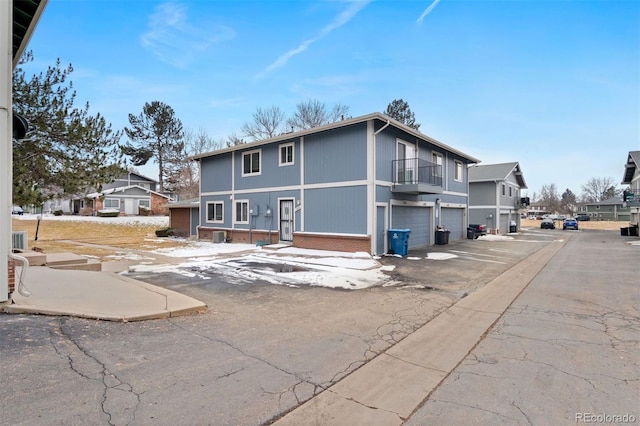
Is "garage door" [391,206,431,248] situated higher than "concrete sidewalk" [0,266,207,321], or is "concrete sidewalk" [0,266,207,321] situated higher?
"garage door" [391,206,431,248]

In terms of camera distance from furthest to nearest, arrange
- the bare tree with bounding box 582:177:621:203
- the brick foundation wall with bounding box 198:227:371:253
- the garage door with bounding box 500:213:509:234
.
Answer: the bare tree with bounding box 582:177:621:203 < the garage door with bounding box 500:213:509:234 < the brick foundation wall with bounding box 198:227:371:253

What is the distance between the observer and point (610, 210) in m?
69.5

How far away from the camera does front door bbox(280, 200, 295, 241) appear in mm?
16531

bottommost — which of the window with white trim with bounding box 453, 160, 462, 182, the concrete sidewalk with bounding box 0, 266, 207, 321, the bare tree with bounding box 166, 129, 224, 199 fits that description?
the concrete sidewalk with bounding box 0, 266, 207, 321

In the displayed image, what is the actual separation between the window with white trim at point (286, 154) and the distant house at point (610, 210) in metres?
77.4

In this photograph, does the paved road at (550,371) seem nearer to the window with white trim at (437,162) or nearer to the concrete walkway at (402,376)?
the concrete walkway at (402,376)

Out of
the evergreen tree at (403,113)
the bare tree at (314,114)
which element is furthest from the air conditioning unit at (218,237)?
the evergreen tree at (403,113)

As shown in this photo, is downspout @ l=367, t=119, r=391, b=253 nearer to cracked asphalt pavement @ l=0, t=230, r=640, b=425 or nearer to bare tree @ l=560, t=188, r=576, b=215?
cracked asphalt pavement @ l=0, t=230, r=640, b=425

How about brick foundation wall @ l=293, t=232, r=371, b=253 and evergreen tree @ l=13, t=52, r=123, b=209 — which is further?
brick foundation wall @ l=293, t=232, r=371, b=253

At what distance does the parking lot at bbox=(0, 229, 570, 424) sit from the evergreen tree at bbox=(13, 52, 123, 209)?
7884 millimetres

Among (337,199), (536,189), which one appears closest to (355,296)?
(337,199)

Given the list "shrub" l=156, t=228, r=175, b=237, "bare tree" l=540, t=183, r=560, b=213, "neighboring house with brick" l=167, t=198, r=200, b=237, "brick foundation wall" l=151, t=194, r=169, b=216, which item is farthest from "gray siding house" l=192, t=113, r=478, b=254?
"bare tree" l=540, t=183, r=560, b=213

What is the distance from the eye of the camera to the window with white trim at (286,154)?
1642 centimetres

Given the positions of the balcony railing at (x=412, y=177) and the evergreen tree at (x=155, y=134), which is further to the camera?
the evergreen tree at (x=155, y=134)
